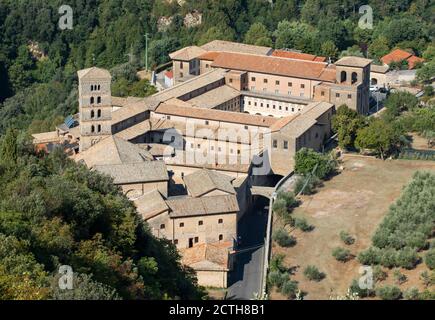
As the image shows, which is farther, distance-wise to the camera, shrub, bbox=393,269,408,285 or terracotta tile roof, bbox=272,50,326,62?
terracotta tile roof, bbox=272,50,326,62

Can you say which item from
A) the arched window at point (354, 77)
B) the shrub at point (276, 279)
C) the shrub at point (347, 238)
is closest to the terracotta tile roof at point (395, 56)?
the arched window at point (354, 77)

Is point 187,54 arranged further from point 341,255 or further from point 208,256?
point 341,255

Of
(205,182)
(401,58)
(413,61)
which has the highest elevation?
(401,58)

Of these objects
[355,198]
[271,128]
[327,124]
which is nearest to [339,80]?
[327,124]

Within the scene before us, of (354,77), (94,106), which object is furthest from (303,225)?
(354,77)

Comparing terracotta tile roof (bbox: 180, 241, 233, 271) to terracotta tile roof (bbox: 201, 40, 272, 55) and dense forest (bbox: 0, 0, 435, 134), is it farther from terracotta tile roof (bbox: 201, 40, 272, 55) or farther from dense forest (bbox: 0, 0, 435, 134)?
dense forest (bbox: 0, 0, 435, 134)

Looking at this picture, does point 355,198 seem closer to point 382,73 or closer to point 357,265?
point 357,265

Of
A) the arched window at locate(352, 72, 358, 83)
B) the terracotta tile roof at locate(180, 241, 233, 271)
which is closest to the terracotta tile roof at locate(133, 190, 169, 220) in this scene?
the terracotta tile roof at locate(180, 241, 233, 271)
